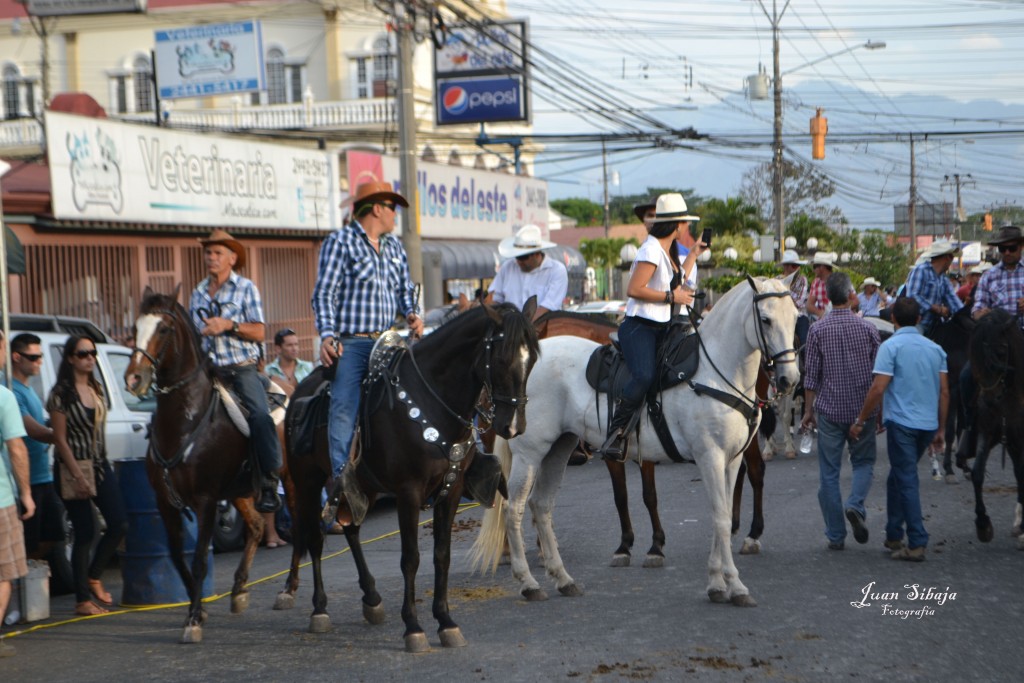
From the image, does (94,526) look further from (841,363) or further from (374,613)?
(841,363)

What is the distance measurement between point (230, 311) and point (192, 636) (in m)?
2.30

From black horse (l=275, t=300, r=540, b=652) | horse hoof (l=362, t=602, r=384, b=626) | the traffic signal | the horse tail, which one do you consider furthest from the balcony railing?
black horse (l=275, t=300, r=540, b=652)

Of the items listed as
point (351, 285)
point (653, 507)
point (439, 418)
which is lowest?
point (653, 507)

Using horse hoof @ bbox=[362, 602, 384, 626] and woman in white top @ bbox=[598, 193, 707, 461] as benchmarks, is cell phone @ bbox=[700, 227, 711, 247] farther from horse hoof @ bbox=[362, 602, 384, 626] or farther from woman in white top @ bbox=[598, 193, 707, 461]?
horse hoof @ bbox=[362, 602, 384, 626]

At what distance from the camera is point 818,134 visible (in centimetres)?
3102

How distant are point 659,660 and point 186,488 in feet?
11.3

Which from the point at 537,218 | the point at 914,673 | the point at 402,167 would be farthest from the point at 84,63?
the point at 914,673

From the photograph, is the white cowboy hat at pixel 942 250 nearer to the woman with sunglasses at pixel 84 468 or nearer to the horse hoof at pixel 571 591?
the horse hoof at pixel 571 591

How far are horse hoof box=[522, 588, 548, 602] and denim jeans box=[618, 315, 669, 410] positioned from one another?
1.47 meters

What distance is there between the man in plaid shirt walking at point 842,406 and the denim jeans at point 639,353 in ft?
5.92

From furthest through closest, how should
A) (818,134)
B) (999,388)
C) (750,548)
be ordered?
(818,134)
(999,388)
(750,548)

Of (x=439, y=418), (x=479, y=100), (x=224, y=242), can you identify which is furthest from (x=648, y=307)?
(x=479, y=100)

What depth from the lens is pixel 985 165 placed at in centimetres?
2452

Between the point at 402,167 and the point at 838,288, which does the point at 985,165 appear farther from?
the point at 838,288
